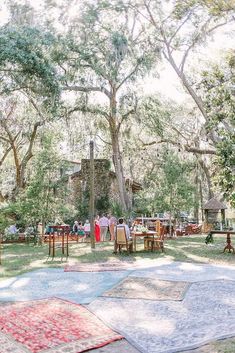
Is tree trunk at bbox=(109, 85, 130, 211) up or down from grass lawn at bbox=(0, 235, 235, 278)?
up

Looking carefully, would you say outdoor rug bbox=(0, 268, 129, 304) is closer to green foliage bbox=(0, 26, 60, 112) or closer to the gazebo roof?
green foliage bbox=(0, 26, 60, 112)

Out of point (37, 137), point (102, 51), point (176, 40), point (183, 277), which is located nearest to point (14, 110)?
point (37, 137)

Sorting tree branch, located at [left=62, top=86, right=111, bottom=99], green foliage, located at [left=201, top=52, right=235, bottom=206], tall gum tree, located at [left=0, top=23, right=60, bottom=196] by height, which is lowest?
green foliage, located at [left=201, top=52, right=235, bottom=206]

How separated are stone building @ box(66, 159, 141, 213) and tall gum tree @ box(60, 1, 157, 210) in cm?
875

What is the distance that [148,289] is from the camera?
346 inches

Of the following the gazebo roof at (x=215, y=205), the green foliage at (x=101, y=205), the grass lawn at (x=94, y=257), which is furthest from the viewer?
the green foliage at (x=101, y=205)

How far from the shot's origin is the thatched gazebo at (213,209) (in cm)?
3098

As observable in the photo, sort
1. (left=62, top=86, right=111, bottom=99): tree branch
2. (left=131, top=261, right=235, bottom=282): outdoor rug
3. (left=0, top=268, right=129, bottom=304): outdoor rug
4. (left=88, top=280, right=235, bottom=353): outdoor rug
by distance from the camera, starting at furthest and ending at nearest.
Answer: (left=62, top=86, right=111, bottom=99): tree branch, (left=131, top=261, right=235, bottom=282): outdoor rug, (left=0, top=268, right=129, bottom=304): outdoor rug, (left=88, top=280, right=235, bottom=353): outdoor rug

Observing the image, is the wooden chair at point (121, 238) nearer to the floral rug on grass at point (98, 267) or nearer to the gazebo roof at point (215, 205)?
the floral rug on grass at point (98, 267)

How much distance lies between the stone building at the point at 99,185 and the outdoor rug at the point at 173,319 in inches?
950

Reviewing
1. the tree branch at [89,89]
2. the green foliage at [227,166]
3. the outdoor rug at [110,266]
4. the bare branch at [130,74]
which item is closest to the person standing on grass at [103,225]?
the tree branch at [89,89]

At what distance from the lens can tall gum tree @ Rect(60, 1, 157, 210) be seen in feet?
70.3

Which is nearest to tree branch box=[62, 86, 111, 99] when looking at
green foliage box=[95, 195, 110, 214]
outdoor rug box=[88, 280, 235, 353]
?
green foliage box=[95, 195, 110, 214]

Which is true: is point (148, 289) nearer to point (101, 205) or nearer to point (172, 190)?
point (172, 190)
